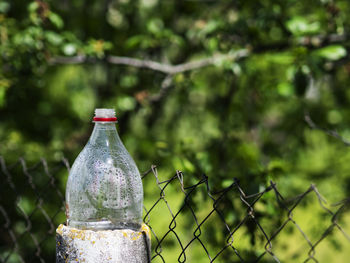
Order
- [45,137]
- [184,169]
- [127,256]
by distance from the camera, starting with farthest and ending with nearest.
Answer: [45,137] < [184,169] < [127,256]

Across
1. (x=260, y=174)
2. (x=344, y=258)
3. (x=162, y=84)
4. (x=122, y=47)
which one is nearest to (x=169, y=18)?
(x=122, y=47)

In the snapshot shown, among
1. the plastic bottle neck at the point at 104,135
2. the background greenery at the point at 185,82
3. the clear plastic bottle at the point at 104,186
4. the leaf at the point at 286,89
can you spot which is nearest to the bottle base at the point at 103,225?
the clear plastic bottle at the point at 104,186

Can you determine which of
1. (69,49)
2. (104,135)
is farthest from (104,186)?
(69,49)

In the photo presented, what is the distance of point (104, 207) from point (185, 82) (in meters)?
1.94

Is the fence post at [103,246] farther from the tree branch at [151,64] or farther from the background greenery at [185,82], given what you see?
the tree branch at [151,64]

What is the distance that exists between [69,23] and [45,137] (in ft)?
3.81

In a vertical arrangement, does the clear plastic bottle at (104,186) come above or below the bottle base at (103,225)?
above

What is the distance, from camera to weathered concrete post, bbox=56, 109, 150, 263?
147 cm

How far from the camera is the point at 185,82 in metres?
3.38

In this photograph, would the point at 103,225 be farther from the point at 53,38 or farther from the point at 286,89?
the point at 53,38

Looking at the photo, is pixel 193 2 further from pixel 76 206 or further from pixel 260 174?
pixel 76 206

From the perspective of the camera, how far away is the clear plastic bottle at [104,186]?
1.57 m

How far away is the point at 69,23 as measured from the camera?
3.99 m

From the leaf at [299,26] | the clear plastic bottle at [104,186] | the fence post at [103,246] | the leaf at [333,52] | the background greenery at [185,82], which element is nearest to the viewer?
the fence post at [103,246]
